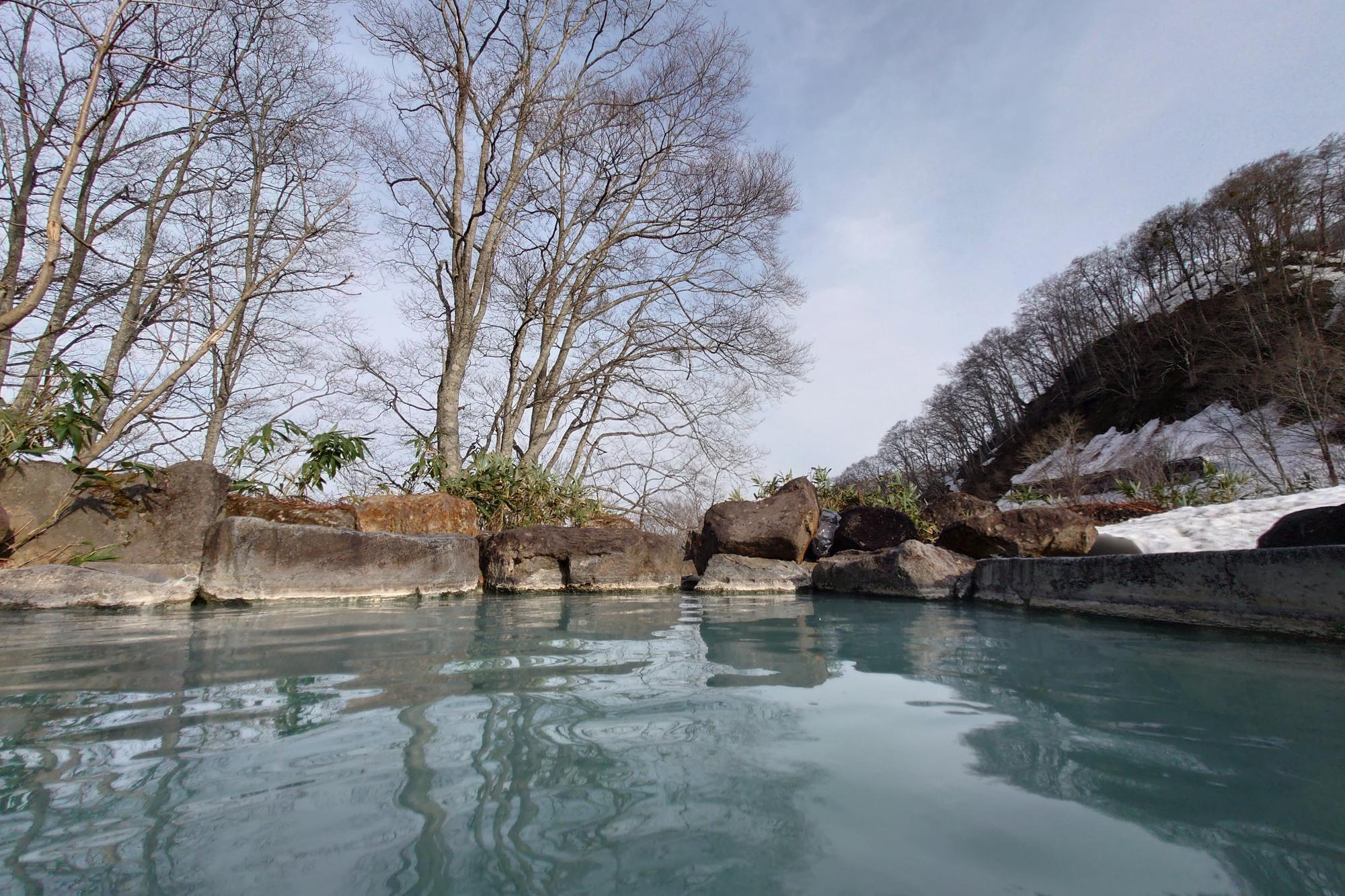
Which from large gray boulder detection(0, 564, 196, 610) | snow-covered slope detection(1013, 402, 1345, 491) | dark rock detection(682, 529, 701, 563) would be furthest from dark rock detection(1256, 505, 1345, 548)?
snow-covered slope detection(1013, 402, 1345, 491)

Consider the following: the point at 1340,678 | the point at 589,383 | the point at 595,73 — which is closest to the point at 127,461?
the point at 1340,678

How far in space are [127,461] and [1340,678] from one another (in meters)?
7.98

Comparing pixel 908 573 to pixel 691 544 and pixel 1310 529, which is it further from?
pixel 691 544

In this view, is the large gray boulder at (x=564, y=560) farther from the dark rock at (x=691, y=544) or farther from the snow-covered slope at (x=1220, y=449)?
the snow-covered slope at (x=1220, y=449)

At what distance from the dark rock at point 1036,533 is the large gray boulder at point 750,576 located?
221 centimetres

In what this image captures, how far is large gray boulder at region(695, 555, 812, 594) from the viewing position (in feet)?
25.5

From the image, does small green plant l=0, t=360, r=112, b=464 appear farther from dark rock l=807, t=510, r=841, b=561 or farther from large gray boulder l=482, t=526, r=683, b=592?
dark rock l=807, t=510, r=841, b=561

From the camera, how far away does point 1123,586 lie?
4164 mm

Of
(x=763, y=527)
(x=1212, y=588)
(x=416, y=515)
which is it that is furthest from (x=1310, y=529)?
(x=416, y=515)

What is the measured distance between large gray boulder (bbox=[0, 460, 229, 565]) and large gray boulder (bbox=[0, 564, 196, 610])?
519 mm

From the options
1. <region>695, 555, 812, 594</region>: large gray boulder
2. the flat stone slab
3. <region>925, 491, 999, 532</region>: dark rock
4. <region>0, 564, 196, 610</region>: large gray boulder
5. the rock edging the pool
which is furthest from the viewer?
<region>925, 491, 999, 532</region>: dark rock

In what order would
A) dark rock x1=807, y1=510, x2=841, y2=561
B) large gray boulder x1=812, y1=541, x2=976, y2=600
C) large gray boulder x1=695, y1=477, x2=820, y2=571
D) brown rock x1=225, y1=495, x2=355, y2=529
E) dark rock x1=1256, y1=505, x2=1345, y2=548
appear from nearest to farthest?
dark rock x1=1256, y1=505, x2=1345, y2=548 → brown rock x1=225, y1=495, x2=355, y2=529 → large gray boulder x1=812, y1=541, x2=976, y2=600 → large gray boulder x1=695, y1=477, x2=820, y2=571 → dark rock x1=807, y1=510, x2=841, y2=561

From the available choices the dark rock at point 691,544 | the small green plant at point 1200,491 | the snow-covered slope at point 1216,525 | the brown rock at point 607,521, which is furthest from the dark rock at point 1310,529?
the brown rock at point 607,521

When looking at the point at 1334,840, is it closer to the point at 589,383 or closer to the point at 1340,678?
the point at 1340,678
